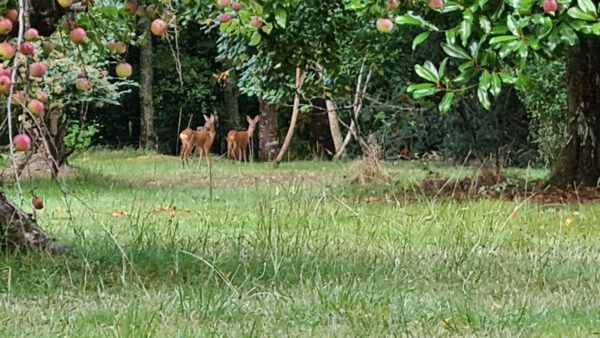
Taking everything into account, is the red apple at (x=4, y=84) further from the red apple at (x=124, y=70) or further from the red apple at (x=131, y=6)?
the red apple at (x=131, y=6)

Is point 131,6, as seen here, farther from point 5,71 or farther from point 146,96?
point 146,96

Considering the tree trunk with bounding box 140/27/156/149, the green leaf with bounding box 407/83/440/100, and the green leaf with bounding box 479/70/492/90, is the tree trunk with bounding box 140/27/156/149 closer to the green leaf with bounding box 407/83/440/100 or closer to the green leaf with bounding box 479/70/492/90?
the green leaf with bounding box 407/83/440/100

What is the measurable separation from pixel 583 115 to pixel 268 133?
42.0 ft

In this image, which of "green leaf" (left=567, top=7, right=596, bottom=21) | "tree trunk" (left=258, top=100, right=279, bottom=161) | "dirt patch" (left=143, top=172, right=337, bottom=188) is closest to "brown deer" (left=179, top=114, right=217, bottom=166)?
"dirt patch" (left=143, top=172, right=337, bottom=188)

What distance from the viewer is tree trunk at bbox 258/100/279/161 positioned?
2098 centimetres

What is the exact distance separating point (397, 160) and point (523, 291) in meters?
14.1

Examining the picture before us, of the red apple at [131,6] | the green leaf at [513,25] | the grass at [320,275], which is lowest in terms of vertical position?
the grass at [320,275]

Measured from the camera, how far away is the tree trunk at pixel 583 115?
872cm

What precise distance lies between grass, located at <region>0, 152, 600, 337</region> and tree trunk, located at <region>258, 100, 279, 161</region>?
13.3 metres

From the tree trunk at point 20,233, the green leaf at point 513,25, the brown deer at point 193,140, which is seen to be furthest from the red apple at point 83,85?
the brown deer at point 193,140

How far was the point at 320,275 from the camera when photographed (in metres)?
4.36

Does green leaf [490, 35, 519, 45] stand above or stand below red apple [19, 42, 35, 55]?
above

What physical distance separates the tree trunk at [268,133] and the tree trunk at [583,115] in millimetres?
12313

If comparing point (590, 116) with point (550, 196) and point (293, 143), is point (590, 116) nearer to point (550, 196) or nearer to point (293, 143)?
point (550, 196)
